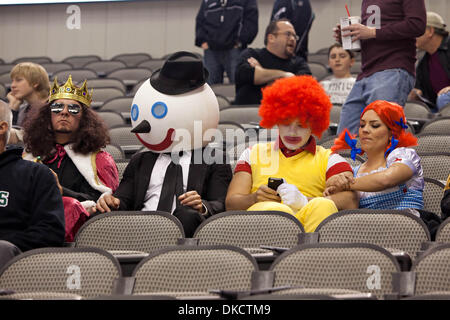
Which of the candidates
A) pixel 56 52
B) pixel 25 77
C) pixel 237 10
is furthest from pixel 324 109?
pixel 56 52

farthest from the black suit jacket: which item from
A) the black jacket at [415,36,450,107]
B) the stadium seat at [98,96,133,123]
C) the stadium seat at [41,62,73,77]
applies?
the stadium seat at [41,62,73,77]

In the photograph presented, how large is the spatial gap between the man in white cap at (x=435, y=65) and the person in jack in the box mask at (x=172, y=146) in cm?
276

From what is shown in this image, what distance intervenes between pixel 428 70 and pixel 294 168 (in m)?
3.15

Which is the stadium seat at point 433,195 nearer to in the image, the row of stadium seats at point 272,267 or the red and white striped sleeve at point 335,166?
the red and white striped sleeve at point 335,166

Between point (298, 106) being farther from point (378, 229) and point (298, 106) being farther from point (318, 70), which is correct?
point (318, 70)

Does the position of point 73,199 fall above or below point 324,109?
below

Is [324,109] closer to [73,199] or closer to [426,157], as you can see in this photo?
[426,157]

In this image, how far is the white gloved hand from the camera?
4.14 m

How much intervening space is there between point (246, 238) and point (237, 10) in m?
4.70

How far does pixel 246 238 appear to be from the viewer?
3838 millimetres

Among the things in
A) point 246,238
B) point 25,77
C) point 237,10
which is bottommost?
Answer: point 246,238

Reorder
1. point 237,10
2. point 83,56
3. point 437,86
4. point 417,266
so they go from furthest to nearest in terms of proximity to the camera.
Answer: point 83,56 < point 237,10 < point 437,86 < point 417,266

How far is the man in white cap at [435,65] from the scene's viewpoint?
22.4ft

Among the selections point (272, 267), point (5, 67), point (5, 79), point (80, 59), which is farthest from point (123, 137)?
point (80, 59)
